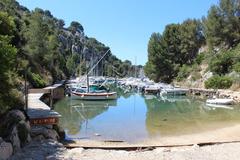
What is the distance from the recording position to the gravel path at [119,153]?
1459 cm

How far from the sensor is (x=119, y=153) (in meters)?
16.0

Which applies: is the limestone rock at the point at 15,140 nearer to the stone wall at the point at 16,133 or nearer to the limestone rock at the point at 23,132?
the stone wall at the point at 16,133

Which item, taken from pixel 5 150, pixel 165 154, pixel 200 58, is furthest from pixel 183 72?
pixel 5 150

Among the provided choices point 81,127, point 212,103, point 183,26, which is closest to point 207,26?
point 183,26

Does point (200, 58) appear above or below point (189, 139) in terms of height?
above

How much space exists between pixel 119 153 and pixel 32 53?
50042 mm

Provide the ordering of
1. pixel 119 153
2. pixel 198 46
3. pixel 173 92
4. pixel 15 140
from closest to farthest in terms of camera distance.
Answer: pixel 15 140
pixel 119 153
pixel 173 92
pixel 198 46

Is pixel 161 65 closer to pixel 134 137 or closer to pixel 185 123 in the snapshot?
pixel 185 123

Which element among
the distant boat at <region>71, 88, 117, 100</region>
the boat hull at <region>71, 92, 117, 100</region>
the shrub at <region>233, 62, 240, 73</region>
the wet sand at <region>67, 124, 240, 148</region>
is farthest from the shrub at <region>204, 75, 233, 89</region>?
the wet sand at <region>67, 124, 240, 148</region>

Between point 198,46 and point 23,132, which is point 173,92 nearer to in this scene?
point 198,46

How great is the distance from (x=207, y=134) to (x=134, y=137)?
4858mm

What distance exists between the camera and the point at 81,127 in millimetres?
27484

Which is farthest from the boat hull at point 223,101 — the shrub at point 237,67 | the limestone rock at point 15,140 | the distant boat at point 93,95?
the limestone rock at point 15,140

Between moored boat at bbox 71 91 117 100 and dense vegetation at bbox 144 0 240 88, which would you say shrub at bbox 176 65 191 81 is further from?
moored boat at bbox 71 91 117 100
